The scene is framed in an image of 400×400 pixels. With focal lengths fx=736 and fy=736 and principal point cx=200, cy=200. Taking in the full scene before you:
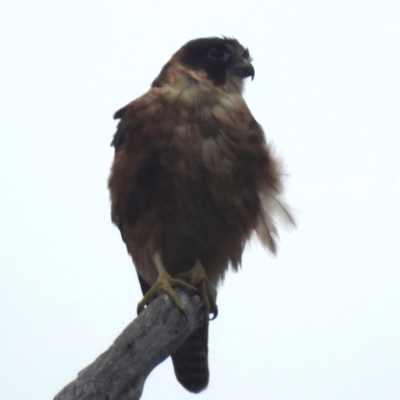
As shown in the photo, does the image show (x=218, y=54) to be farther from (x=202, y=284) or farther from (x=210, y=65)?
(x=202, y=284)

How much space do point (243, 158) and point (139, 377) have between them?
1.54m

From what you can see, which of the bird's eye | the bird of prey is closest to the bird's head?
the bird's eye

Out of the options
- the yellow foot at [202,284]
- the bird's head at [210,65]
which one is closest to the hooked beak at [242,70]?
the bird's head at [210,65]

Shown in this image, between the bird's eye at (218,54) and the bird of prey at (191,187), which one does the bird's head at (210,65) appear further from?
the bird of prey at (191,187)

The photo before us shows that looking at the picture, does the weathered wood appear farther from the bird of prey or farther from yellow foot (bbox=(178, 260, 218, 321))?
the bird of prey

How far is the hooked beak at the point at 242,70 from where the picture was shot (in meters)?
4.20

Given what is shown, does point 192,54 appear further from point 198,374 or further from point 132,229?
point 198,374

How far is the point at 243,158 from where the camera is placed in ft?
12.1

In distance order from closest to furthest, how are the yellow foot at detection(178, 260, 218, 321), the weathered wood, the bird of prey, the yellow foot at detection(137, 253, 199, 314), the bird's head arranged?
the weathered wood
the yellow foot at detection(137, 253, 199, 314)
the yellow foot at detection(178, 260, 218, 321)
the bird of prey
the bird's head

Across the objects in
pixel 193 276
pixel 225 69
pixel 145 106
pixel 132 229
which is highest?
pixel 225 69

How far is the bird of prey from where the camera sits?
360cm

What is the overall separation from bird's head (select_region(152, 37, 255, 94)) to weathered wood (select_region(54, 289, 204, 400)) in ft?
4.71

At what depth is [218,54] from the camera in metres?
4.21

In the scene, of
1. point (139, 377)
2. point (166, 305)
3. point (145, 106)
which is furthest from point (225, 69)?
point (139, 377)
